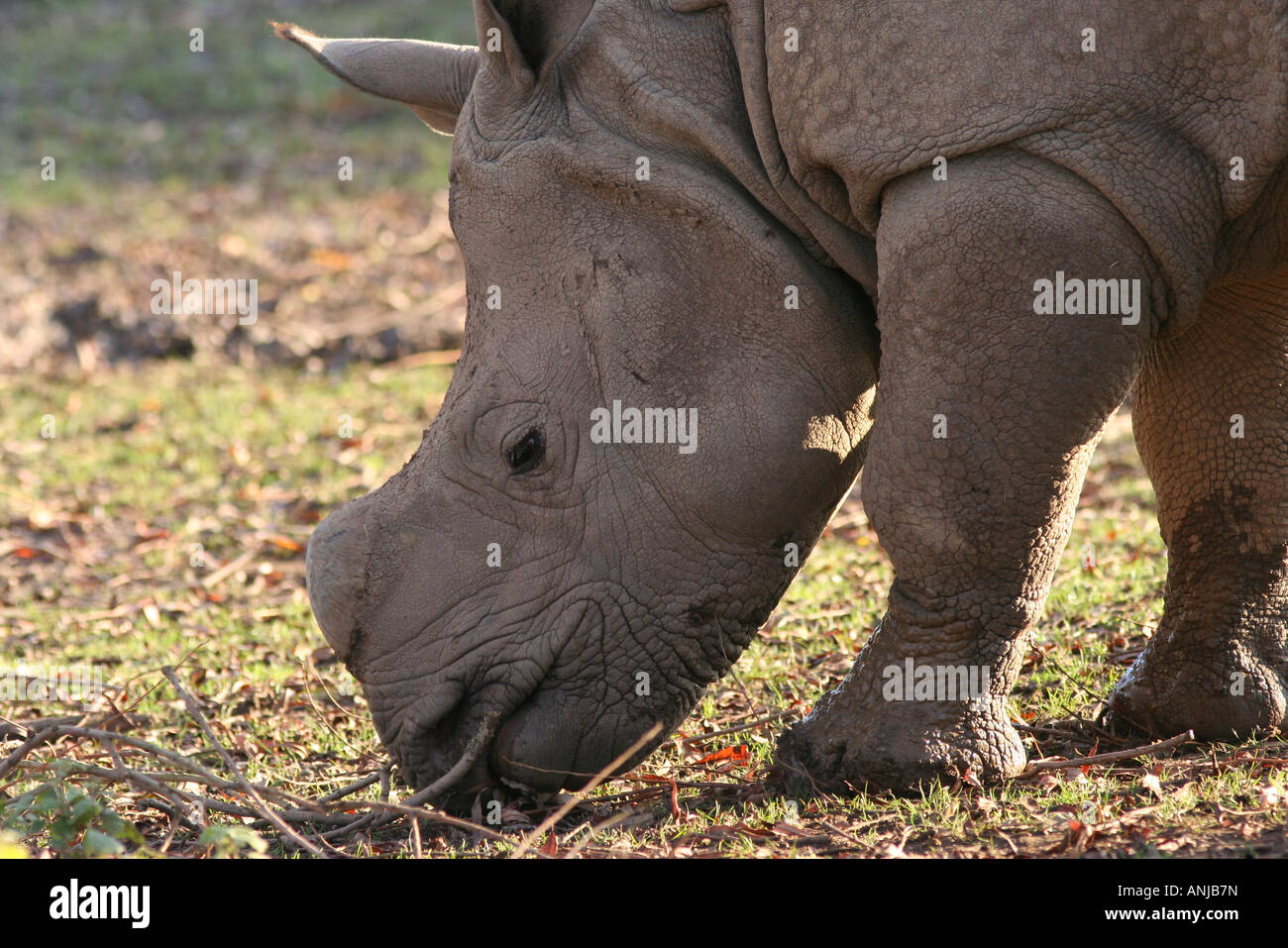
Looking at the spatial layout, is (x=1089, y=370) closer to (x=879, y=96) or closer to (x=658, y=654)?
(x=879, y=96)

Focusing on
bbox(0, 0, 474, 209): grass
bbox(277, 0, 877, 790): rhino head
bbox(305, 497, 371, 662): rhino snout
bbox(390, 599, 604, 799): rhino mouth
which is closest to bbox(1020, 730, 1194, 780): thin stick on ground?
bbox(277, 0, 877, 790): rhino head

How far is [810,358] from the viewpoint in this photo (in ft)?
14.1

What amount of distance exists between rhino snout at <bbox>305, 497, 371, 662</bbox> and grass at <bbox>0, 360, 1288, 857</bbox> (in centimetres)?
51

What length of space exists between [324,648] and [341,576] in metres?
2.33

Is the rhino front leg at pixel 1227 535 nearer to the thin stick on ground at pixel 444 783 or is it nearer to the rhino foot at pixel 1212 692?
the rhino foot at pixel 1212 692

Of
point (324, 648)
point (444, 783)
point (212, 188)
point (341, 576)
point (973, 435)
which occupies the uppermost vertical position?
point (212, 188)

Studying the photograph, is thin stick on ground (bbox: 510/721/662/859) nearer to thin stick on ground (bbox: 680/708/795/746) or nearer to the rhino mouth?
the rhino mouth

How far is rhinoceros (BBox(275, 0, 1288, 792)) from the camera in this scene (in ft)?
12.5

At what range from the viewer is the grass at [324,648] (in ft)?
13.1

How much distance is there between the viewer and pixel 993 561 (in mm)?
4059

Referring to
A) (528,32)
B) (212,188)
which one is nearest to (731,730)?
(528,32)

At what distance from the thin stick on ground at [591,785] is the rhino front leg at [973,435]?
1.57 feet

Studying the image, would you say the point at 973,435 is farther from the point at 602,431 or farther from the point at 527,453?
the point at 527,453
